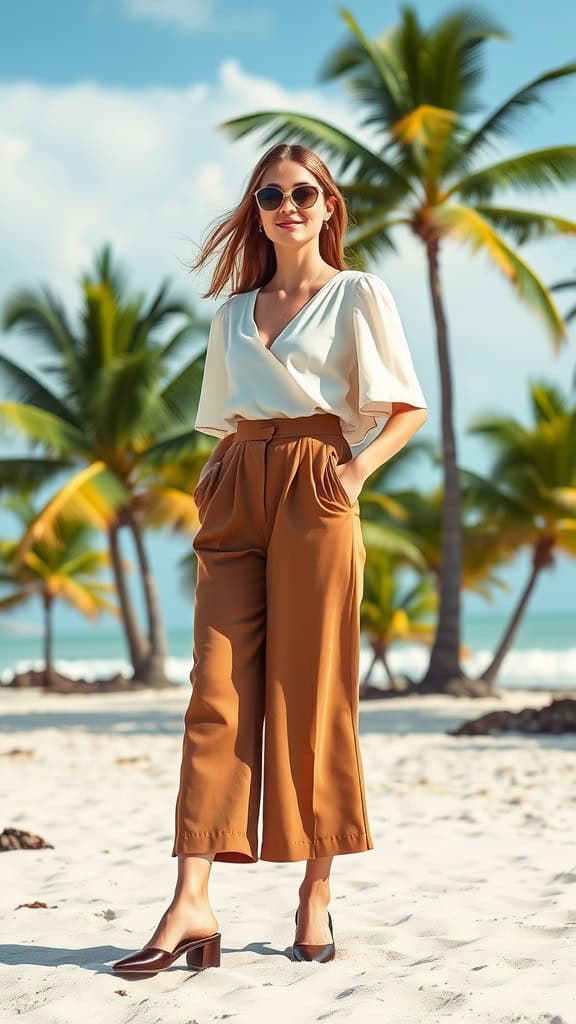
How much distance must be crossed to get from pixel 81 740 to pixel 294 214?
795cm

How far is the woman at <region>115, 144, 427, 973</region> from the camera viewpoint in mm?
2689

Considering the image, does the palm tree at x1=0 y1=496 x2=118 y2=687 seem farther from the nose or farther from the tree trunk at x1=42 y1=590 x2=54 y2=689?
the nose

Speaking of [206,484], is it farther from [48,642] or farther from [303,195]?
[48,642]

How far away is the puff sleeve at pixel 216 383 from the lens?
299 cm

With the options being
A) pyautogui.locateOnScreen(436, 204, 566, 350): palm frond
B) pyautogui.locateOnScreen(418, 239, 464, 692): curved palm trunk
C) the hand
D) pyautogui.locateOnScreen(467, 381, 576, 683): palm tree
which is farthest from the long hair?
pyautogui.locateOnScreen(467, 381, 576, 683): palm tree

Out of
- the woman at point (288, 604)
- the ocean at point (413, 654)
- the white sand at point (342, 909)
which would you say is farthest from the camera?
the ocean at point (413, 654)

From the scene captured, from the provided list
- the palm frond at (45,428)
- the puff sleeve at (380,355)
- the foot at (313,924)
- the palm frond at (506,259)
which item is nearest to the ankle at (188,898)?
the foot at (313,924)

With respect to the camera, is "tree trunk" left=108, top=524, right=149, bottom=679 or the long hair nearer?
the long hair

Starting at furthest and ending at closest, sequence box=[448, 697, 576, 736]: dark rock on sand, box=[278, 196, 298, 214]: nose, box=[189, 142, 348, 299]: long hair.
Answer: box=[448, 697, 576, 736]: dark rock on sand, box=[189, 142, 348, 299]: long hair, box=[278, 196, 298, 214]: nose

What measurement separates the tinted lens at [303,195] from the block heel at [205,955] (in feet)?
5.67

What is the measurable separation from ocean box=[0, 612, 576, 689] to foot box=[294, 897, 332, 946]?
2816cm

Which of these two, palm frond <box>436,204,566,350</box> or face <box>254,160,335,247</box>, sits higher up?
palm frond <box>436,204,566,350</box>

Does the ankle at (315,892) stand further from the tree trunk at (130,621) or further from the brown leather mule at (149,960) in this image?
the tree trunk at (130,621)

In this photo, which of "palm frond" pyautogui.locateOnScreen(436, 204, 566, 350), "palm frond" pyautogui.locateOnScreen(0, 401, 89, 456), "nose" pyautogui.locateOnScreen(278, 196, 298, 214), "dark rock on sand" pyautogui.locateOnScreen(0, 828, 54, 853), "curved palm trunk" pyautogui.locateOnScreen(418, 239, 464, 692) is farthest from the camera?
"palm frond" pyautogui.locateOnScreen(0, 401, 89, 456)
